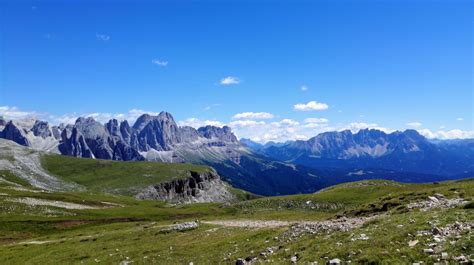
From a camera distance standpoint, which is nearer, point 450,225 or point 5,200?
point 450,225

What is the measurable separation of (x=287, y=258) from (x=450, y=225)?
34.2 feet

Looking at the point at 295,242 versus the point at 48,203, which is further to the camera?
the point at 48,203

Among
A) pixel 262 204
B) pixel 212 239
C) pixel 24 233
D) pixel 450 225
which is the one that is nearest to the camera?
pixel 450 225

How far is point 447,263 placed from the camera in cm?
1819

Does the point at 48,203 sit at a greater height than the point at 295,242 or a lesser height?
lesser

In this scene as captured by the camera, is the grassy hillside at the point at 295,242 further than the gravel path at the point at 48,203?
No

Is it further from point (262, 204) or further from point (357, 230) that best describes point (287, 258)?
point (262, 204)

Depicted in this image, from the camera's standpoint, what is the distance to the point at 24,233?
279 ft

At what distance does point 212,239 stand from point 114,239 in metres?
18.4

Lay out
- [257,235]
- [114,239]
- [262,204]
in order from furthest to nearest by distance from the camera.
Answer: [262,204]
[114,239]
[257,235]

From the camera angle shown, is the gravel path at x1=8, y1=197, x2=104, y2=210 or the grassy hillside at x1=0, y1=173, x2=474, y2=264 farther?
the gravel path at x1=8, y1=197, x2=104, y2=210

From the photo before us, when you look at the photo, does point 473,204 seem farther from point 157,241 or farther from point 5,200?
point 5,200

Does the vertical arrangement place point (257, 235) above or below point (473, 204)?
below

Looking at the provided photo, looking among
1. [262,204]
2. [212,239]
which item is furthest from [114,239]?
[262,204]
